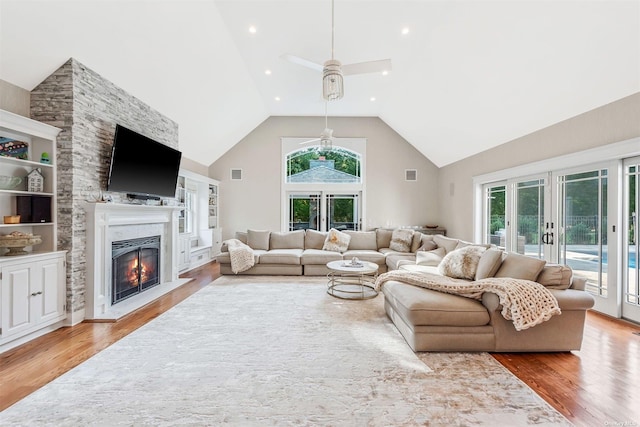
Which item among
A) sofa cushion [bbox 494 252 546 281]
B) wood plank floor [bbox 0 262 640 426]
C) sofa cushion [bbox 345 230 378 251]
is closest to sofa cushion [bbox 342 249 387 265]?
sofa cushion [bbox 345 230 378 251]

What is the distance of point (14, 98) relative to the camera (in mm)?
2955

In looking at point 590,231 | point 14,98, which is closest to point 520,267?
point 590,231

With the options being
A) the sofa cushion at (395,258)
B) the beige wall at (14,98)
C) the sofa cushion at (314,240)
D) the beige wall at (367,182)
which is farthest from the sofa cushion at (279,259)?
the beige wall at (14,98)

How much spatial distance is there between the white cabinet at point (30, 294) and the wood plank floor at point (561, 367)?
160mm

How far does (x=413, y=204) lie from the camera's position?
25.6ft

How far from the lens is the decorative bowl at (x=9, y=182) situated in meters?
2.70

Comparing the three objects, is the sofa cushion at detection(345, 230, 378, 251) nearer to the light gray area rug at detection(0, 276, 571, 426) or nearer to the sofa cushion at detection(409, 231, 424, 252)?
the sofa cushion at detection(409, 231, 424, 252)

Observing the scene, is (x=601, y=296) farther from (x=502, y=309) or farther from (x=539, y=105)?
(x=539, y=105)

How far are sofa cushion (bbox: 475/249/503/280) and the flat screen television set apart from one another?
447cm

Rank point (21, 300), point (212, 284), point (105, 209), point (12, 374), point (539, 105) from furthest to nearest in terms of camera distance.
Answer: point (212, 284), point (539, 105), point (105, 209), point (21, 300), point (12, 374)

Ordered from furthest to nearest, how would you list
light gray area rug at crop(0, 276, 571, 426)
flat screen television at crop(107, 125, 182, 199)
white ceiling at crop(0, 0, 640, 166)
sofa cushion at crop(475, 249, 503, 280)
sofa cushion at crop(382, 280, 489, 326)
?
flat screen television at crop(107, 125, 182, 199), sofa cushion at crop(475, 249, 503, 280), white ceiling at crop(0, 0, 640, 166), sofa cushion at crop(382, 280, 489, 326), light gray area rug at crop(0, 276, 571, 426)

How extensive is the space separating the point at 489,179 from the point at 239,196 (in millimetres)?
5905

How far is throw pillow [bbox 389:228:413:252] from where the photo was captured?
18.9 feet

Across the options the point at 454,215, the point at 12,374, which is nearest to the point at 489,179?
the point at 454,215
